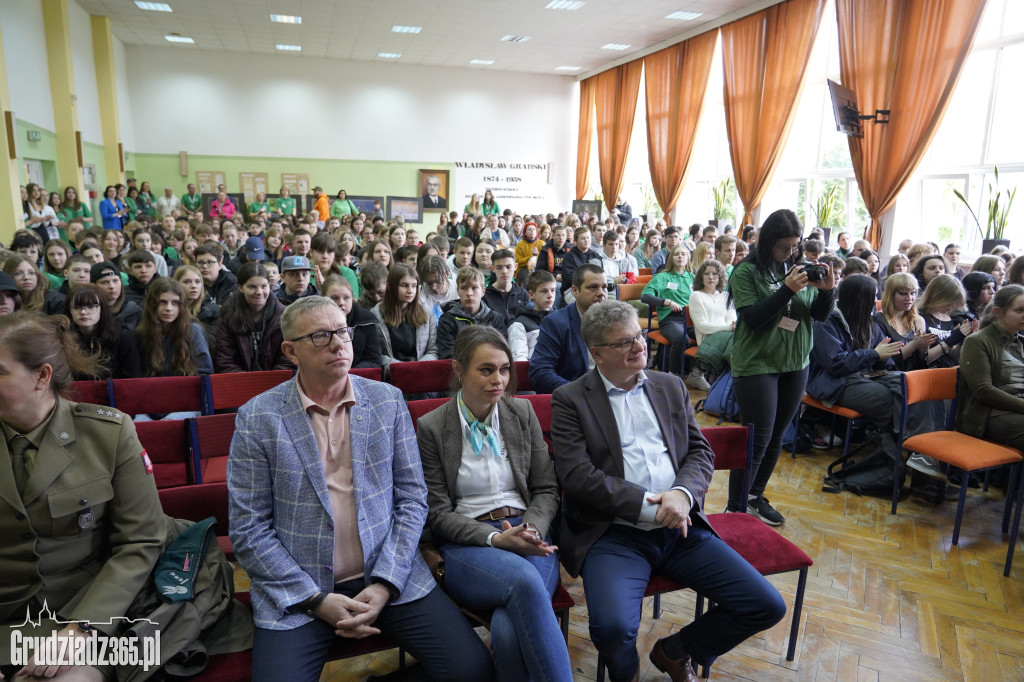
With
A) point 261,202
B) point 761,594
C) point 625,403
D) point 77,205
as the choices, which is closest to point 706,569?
point 761,594

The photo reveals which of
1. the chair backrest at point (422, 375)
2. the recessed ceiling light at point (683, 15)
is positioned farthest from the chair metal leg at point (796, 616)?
the recessed ceiling light at point (683, 15)

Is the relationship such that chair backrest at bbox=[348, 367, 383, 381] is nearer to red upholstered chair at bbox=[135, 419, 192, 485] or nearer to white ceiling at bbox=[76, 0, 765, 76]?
red upholstered chair at bbox=[135, 419, 192, 485]

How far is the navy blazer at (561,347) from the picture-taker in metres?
3.31

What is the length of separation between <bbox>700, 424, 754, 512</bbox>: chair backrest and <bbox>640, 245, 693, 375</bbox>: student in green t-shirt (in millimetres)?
3466

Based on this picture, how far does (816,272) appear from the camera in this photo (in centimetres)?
286

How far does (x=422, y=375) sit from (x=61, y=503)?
6.57 feet

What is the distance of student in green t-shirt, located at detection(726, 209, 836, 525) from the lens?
3004 millimetres

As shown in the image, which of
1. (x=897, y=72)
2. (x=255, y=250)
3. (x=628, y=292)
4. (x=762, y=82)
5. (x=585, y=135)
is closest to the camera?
(x=628, y=292)

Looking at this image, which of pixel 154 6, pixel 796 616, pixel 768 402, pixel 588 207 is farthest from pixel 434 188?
pixel 796 616

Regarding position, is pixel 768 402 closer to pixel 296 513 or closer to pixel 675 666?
pixel 675 666

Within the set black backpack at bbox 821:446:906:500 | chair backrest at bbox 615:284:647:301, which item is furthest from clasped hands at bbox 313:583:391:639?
chair backrest at bbox 615:284:647:301

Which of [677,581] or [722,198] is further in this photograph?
[722,198]

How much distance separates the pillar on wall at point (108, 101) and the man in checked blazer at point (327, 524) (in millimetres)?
14269

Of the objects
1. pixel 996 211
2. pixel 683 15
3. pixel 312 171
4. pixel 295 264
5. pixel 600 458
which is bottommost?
pixel 600 458
